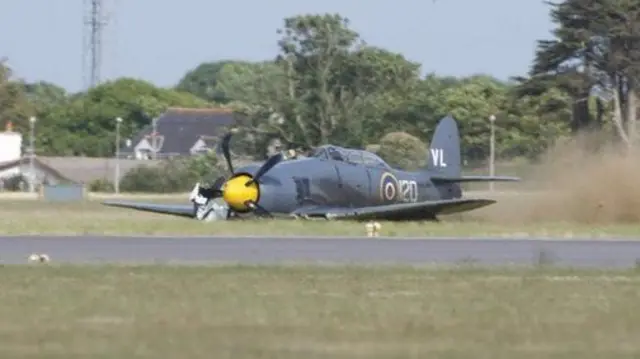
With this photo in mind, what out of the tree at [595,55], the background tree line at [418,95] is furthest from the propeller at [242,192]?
the tree at [595,55]

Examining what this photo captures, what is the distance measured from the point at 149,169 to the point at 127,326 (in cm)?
7483

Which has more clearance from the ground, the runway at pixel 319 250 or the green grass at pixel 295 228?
the green grass at pixel 295 228

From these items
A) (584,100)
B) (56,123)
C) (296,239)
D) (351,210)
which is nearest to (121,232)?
(296,239)

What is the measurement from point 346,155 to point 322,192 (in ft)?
5.62

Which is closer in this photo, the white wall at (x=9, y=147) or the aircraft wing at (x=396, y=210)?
the aircraft wing at (x=396, y=210)

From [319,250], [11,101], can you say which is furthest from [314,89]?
[319,250]

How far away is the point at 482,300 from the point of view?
1580 centimetres

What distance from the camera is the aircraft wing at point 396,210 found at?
122 ft

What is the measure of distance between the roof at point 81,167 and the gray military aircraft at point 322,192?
184ft

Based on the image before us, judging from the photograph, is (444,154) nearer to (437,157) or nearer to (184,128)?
(437,157)

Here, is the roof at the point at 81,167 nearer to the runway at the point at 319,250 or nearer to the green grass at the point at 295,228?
the green grass at the point at 295,228

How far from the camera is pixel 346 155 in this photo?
3891cm

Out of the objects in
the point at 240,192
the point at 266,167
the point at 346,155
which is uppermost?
the point at 346,155

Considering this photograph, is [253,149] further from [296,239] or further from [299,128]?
[296,239]
